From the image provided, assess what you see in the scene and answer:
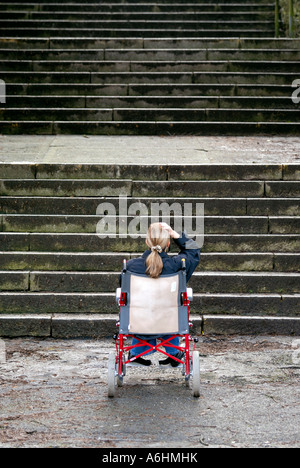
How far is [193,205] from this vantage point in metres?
7.42

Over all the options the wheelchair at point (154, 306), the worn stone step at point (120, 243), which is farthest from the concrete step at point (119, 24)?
the wheelchair at point (154, 306)

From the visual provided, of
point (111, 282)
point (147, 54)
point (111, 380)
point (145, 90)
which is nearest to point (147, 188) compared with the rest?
point (111, 282)

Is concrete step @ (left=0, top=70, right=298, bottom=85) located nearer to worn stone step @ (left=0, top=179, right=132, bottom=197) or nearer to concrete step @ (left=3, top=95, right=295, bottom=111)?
concrete step @ (left=3, top=95, right=295, bottom=111)

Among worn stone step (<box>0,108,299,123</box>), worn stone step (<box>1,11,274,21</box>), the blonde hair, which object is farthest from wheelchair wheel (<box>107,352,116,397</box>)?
worn stone step (<box>1,11,274,21</box>)

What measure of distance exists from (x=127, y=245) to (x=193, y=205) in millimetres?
921

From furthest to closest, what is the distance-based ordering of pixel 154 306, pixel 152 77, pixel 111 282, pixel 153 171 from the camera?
pixel 152 77 → pixel 153 171 → pixel 111 282 → pixel 154 306

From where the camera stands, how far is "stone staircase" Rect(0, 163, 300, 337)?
21.2ft

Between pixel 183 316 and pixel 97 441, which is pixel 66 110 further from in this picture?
pixel 97 441

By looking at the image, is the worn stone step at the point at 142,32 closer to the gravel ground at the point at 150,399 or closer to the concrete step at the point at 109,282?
the concrete step at the point at 109,282

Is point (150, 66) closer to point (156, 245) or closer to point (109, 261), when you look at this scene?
point (109, 261)

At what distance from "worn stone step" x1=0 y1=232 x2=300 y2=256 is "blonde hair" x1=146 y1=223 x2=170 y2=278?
2125mm

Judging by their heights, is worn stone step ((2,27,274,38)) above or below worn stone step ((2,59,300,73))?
above

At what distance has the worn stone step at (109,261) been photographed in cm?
688

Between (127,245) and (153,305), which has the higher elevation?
(127,245)
